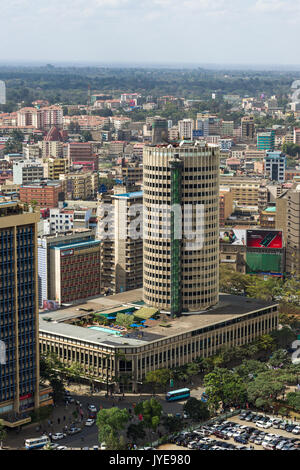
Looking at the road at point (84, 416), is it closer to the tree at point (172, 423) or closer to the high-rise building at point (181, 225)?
the tree at point (172, 423)

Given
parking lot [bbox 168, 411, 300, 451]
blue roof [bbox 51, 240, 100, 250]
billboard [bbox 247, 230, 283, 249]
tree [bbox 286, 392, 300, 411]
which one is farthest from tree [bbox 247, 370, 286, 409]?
billboard [bbox 247, 230, 283, 249]

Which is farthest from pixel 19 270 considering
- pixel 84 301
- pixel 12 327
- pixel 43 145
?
pixel 43 145

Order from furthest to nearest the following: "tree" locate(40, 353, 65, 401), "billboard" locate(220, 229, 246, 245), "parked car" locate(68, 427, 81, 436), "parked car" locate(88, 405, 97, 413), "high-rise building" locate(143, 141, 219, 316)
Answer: "billboard" locate(220, 229, 246, 245), "high-rise building" locate(143, 141, 219, 316), "tree" locate(40, 353, 65, 401), "parked car" locate(88, 405, 97, 413), "parked car" locate(68, 427, 81, 436)

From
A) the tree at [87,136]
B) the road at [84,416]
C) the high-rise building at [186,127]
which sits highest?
the high-rise building at [186,127]

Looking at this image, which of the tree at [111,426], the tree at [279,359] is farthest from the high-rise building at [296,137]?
the tree at [111,426]

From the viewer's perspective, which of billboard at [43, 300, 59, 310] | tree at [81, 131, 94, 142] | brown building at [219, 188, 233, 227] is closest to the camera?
billboard at [43, 300, 59, 310]

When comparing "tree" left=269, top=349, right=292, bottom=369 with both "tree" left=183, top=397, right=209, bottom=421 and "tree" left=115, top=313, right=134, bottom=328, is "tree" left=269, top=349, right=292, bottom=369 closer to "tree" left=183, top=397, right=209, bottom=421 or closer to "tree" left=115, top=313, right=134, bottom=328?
"tree" left=115, top=313, right=134, bottom=328
